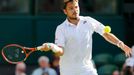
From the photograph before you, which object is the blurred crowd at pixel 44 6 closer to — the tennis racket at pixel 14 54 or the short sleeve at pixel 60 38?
the tennis racket at pixel 14 54

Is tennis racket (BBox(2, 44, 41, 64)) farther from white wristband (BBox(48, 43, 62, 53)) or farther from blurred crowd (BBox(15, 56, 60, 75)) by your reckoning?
blurred crowd (BBox(15, 56, 60, 75))

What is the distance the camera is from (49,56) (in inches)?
591

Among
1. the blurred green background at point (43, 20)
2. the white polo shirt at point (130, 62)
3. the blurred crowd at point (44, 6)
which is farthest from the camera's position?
the blurred crowd at point (44, 6)

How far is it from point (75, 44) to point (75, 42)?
0.03 metres

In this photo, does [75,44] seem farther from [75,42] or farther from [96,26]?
[96,26]

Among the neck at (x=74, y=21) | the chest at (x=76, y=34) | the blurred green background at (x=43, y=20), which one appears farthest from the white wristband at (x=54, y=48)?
the blurred green background at (x=43, y=20)

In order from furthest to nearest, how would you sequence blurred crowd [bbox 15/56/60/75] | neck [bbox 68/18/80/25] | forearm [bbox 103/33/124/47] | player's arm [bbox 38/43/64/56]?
blurred crowd [bbox 15/56/60/75] < forearm [bbox 103/33/124/47] < neck [bbox 68/18/80/25] < player's arm [bbox 38/43/64/56]

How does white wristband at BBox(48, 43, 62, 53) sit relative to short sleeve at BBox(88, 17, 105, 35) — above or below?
below

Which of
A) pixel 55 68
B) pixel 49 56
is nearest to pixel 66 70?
pixel 55 68

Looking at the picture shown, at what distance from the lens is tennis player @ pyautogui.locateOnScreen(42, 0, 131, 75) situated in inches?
337

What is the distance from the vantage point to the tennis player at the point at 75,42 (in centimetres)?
855

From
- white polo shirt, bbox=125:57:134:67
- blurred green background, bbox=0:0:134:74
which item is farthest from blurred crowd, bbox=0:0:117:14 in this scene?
white polo shirt, bbox=125:57:134:67

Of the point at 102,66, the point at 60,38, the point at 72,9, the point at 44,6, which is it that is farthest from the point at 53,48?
the point at 44,6

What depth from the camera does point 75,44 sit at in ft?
28.2
